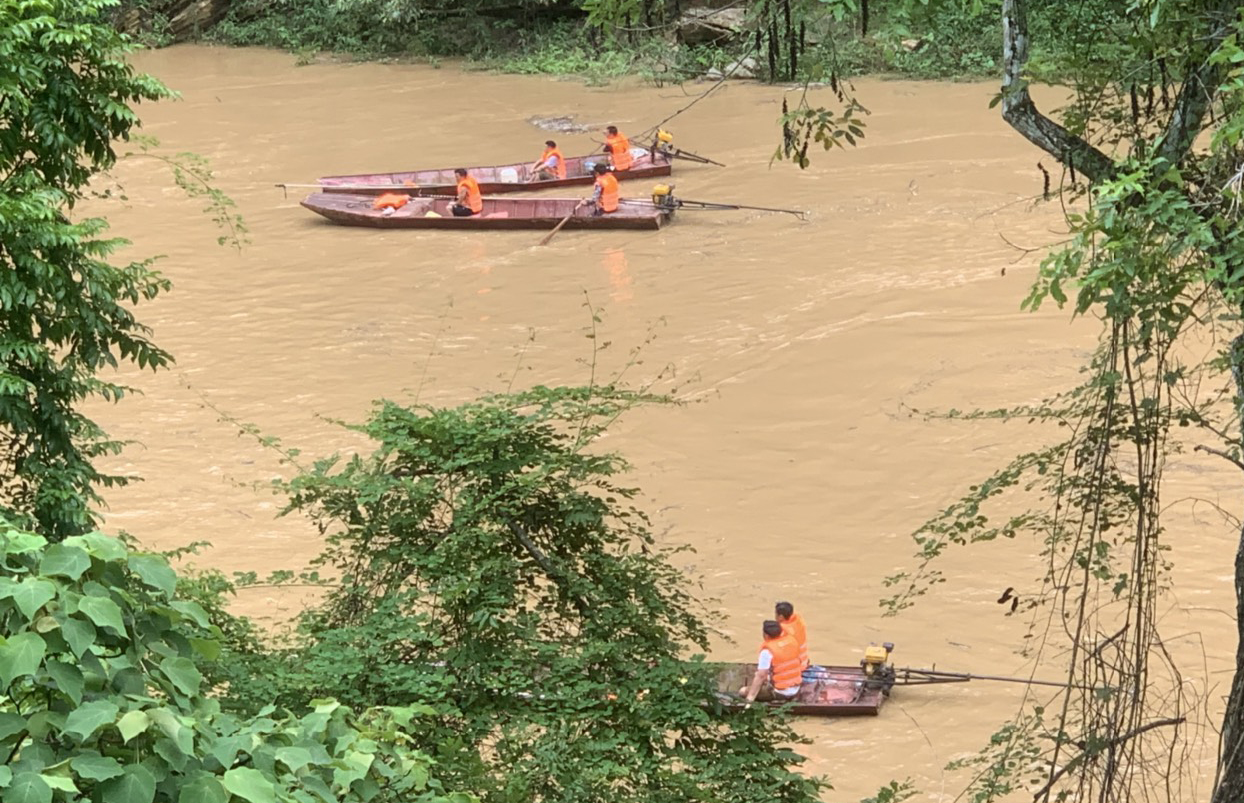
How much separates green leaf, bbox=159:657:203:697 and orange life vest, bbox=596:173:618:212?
645 inches

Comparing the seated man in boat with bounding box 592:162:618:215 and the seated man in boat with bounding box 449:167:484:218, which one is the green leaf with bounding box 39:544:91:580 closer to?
the seated man in boat with bounding box 592:162:618:215

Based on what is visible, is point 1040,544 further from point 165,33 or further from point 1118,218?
point 165,33

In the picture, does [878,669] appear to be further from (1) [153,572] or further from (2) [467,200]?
(2) [467,200]

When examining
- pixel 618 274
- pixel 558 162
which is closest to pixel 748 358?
pixel 618 274

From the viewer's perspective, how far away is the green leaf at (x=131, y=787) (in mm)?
2150

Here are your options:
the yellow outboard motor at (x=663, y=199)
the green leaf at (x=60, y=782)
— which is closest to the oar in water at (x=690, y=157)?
the yellow outboard motor at (x=663, y=199)

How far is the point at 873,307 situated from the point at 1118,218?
11.8 metres

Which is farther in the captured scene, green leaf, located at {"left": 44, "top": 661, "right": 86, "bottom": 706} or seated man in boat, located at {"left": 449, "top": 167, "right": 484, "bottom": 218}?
seated man in boat, located at {"left": 449, "top": 167, "right": 484, "bottom": 218}

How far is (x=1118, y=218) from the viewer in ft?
13.4

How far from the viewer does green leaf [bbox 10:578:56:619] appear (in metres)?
2.22

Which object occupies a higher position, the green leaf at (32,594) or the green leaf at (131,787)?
the green leaf at (32,594)

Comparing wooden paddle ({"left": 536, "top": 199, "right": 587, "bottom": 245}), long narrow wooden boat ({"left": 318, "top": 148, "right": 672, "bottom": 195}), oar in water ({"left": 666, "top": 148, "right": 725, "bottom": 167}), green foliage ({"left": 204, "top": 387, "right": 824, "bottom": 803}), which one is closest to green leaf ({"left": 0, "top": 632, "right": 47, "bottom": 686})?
green foliage ({"left": 204, "top": 387, "right": 824, "bottom": 803})

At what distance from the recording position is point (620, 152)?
20656 millimetres

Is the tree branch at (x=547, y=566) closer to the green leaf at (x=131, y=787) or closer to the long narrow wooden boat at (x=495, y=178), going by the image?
the green leaf at (x=131, y=787)
